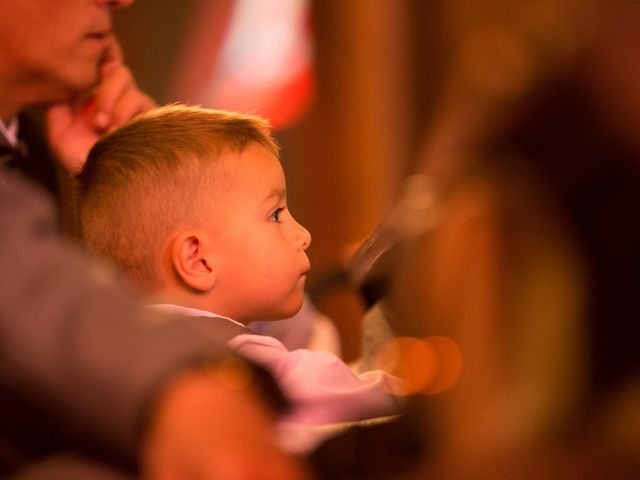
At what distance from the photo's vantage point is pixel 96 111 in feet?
3.47

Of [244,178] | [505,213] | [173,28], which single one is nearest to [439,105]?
[505,213]

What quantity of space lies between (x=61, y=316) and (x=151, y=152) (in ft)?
1.12

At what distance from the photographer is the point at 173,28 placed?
1.31 meters

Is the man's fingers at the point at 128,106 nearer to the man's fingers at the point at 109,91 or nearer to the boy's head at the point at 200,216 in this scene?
the man's fingers at the point at 109,91

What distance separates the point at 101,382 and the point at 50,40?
0.66 meters

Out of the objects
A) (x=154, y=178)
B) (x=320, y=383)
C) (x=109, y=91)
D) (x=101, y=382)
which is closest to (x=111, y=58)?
(x=109, y=91)

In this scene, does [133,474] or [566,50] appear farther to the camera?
[566,50]

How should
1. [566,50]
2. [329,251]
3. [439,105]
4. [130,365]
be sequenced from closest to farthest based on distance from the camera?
[130,365]
[329,251]
[566,50]
[439,105]

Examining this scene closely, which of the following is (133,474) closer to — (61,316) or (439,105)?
(61,316)

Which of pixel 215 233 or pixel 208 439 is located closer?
pixel 208 439

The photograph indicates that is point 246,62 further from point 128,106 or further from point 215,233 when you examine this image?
point 215,233

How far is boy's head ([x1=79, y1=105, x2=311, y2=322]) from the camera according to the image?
28.5 inches

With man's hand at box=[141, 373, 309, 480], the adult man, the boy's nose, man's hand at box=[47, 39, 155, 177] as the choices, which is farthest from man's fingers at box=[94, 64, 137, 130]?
man's hand at box=[141, 373, 309, 480]

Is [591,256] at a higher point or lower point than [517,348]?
higher
